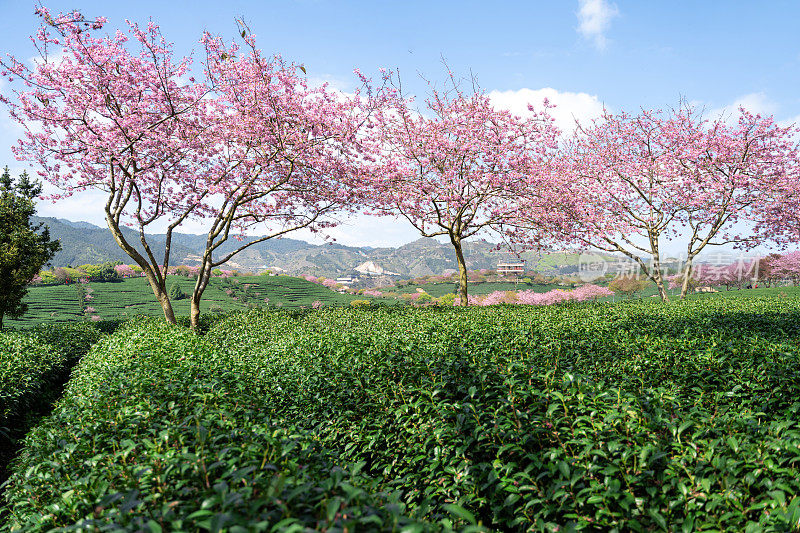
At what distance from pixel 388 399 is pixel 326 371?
129 centimetres

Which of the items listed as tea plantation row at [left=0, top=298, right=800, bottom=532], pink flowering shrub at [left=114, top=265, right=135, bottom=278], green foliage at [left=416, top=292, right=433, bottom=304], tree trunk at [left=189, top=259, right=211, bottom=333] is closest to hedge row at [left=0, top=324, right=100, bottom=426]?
tea plantation row at [left=0, top=298, right=800, bottom=532]

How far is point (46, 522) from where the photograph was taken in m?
2.69

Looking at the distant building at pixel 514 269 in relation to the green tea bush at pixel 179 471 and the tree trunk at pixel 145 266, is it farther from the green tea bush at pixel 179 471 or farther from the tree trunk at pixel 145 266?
the green tea bush at pixel 179 471

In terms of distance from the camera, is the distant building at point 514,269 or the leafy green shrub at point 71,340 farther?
the distant building at point 514,269

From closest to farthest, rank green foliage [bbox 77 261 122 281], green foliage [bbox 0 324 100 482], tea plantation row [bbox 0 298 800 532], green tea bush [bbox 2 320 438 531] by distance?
green tea bush [bbox 2 320 438 531]
tea plantation row [bbox 0 298 800 532]
green foliage [bbox 0 324 100 482]
green foliage [bbox 77 261 122 281]

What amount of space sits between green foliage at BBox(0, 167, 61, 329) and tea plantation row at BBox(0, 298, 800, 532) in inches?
530

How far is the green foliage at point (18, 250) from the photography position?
631 inches

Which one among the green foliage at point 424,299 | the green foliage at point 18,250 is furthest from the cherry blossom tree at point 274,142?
the green foliage at point 424,299

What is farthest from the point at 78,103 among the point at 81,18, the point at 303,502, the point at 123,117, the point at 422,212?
the point at 303,502

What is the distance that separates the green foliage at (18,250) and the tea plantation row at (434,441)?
13.5 metres

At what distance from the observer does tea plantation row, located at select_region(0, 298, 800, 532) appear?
2.29 metres

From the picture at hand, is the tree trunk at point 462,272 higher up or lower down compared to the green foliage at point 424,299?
higher up

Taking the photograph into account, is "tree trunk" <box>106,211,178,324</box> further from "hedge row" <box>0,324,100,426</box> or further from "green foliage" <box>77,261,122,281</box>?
"green foliage" <box>77,261,122,281</box>

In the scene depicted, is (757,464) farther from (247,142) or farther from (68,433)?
(247,142)
